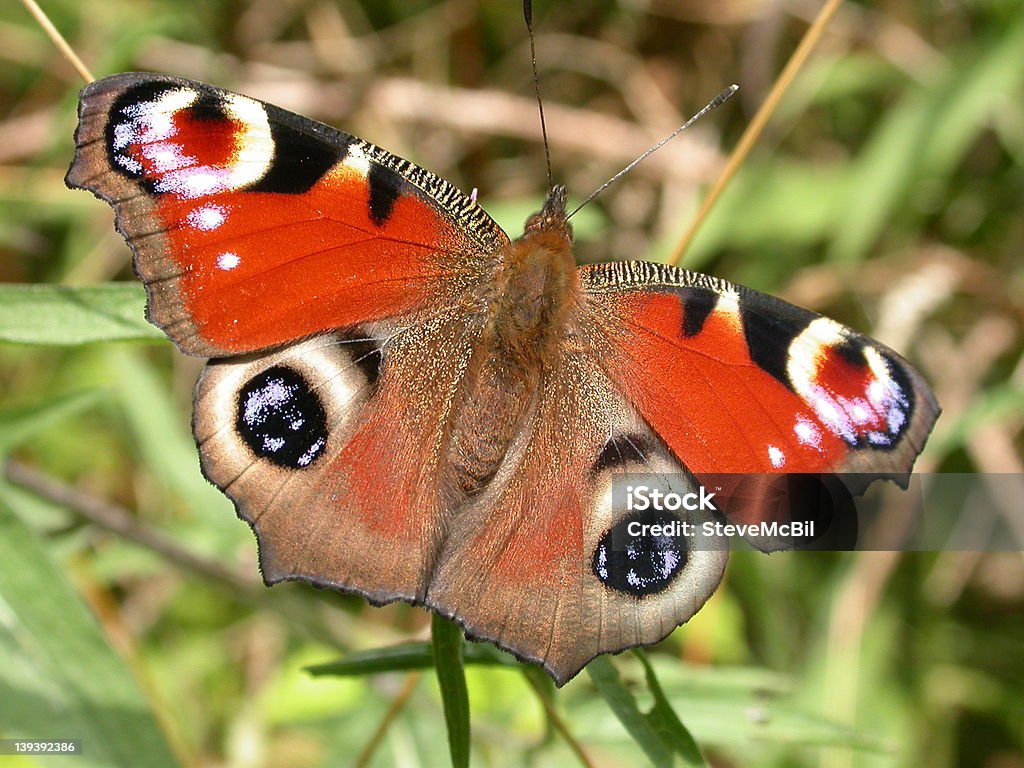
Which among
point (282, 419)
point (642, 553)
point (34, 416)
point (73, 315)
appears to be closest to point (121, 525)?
point (34, 416)

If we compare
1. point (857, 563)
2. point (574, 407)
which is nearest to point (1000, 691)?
point (857, 563)

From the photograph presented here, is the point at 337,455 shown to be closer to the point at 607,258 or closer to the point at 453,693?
the point at 453,693

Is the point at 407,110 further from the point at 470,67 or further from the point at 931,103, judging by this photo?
the point at 931,103

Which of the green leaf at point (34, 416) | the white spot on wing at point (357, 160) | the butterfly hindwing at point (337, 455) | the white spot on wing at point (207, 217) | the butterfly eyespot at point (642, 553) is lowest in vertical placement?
the green leaf at point (34, 416)

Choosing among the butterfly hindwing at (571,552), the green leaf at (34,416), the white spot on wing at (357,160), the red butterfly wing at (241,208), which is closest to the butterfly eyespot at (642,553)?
the butterfly hindwing at (571,552)

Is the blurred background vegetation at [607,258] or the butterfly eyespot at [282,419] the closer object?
the butterfly eyespot at [282,419]

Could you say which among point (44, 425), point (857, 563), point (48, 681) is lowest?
point (857, 563)

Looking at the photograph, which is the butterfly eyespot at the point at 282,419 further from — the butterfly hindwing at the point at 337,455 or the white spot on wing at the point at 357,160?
the white spot on wing at the point at 357,160
